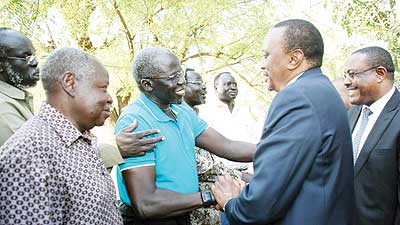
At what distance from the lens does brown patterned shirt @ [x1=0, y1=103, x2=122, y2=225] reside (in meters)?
1.91

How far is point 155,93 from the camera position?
305cm

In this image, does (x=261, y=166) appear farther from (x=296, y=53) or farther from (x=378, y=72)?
(x=378, y=72)

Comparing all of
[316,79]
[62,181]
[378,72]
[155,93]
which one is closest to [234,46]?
[378,72]

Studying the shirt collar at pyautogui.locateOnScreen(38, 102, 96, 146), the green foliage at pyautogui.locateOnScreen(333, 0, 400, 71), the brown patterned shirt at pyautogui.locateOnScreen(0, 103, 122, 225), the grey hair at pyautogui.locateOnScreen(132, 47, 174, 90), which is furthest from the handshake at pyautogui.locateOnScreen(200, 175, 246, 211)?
the green foliage at pyautogui.locateOnScreen(333, 0, 400, 71)

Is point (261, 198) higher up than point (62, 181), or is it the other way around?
point (62, 181)

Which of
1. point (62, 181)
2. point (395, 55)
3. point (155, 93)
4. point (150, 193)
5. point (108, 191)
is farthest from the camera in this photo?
point (395, 55)

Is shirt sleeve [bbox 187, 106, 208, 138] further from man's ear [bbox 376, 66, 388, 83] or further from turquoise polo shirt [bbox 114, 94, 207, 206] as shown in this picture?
man's ear [bbox 376, 66, 388, 83]

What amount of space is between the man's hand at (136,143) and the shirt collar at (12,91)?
77cm

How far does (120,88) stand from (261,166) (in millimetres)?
5500

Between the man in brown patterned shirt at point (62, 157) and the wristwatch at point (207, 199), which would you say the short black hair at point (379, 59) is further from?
the man in brown patterned shirt at point (62, 157)

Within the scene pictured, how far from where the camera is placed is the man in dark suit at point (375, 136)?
328 cm

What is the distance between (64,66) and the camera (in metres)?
2.23

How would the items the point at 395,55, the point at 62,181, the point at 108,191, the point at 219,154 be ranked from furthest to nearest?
the point at 395,55 < the point at 219,154 < the point at 108,191 < the point at 62,181

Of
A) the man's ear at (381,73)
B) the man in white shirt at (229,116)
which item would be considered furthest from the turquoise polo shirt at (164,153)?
the man in white shirt at (229,116)
